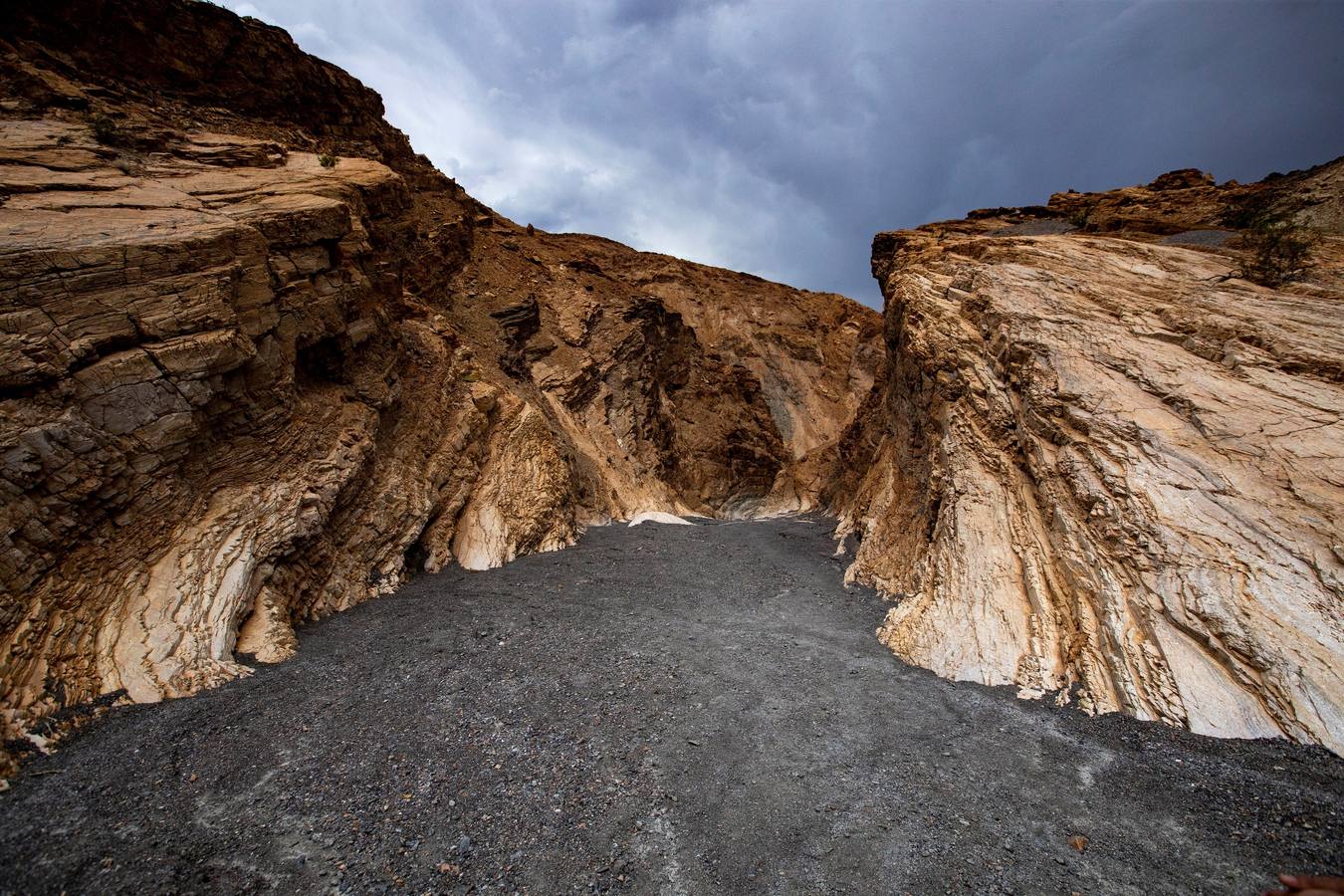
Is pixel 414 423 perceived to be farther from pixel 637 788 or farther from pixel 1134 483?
pixel 1134 483

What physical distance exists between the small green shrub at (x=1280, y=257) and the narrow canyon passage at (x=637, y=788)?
27.7ft

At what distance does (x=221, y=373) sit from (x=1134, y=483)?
40.1ft

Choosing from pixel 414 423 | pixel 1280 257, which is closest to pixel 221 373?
pixel 414 423

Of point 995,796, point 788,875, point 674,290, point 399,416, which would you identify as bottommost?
point 788,875

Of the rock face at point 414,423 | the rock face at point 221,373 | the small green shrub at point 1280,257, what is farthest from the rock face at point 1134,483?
the rock face at point 221,373

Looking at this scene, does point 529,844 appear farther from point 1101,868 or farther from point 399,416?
point 399,416

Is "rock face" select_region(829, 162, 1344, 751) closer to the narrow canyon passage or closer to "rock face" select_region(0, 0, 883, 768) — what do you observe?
the narrow canyon passage

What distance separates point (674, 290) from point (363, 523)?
31.5 meters

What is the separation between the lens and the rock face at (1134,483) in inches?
209

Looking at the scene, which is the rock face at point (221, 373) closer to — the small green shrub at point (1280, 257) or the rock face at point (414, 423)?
the rock face at point (414, 423)

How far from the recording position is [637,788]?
4652 mm

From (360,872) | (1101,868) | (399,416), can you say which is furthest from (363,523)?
(1101,868)

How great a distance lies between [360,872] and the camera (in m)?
3.64

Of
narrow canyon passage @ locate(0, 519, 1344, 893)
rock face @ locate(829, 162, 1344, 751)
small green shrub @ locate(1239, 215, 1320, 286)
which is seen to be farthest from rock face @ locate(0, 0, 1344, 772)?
narrow canyon passage @ locate(0, 519, 1344, 893)
